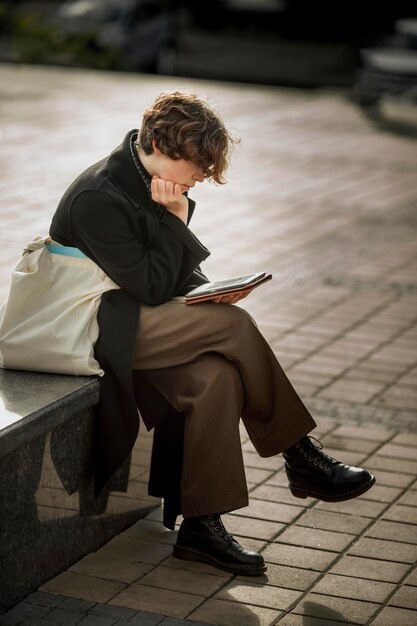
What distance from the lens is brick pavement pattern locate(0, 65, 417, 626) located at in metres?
3.58

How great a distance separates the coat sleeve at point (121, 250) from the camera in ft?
12.2

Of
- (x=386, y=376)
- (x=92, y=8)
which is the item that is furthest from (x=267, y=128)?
(x=92, y=8)

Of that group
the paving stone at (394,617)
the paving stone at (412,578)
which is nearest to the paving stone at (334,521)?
the paving stone at (412,578)

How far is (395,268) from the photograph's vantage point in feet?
25.4

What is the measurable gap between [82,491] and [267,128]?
9.96 metres

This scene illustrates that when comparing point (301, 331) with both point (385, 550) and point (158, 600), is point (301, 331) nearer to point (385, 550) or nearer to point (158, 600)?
point (385, 550)

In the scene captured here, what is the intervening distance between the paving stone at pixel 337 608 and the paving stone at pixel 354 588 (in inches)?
1.3

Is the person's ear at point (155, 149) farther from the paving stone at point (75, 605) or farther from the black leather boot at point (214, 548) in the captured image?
the paving stone at point (75, 605)

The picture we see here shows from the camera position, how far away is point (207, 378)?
12.1 ft

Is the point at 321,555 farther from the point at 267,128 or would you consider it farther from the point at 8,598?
the point at 267,128

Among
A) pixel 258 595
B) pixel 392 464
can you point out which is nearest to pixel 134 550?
pixel 258 595

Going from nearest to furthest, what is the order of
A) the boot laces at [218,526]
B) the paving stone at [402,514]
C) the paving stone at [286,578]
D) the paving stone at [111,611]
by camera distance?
the paving stone at [111,611] < the paving stone at [286,578] < the boot laces at [218,526] < the paving stone at [402,514]

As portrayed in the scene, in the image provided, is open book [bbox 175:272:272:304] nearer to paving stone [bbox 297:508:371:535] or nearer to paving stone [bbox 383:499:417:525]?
paving stone [bbox 297:508:371:535]

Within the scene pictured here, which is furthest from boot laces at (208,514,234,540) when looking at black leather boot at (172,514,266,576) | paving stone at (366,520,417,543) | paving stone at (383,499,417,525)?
paving stone at (383,499,417,525)
